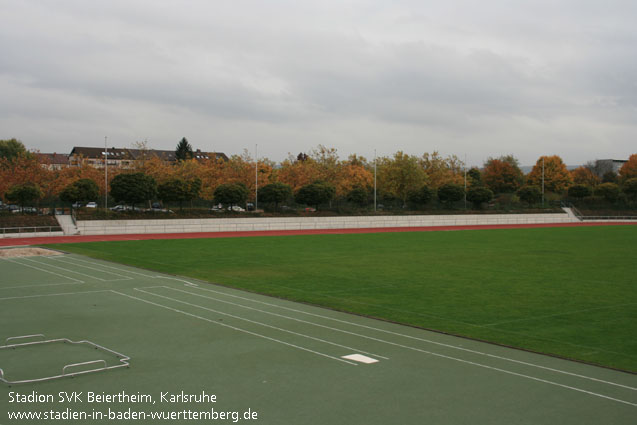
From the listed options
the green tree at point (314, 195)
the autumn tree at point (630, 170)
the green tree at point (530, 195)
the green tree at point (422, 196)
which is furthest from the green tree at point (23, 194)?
the autumn tree at point (630, 170)

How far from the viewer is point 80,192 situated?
1777 inches

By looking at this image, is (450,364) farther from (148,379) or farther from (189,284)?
(189,284)

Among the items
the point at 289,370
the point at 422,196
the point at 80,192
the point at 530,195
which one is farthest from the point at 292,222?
the point at 289,370

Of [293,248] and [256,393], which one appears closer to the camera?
[256,393]

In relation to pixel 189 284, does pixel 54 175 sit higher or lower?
higher

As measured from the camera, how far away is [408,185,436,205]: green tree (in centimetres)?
6481

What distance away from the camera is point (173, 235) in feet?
144

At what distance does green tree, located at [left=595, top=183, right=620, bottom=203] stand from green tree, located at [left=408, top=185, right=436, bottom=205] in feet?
81.5

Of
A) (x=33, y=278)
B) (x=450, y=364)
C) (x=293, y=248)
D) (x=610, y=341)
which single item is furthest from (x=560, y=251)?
(x=33, y=278)

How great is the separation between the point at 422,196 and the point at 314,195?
49.6 feet

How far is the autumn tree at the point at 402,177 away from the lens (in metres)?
76.7

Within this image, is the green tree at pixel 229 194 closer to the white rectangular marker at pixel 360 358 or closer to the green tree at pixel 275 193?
the green tree at pixel 275 193

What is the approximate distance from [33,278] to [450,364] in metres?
16.3

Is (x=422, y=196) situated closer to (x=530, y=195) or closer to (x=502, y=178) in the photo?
(x=530, y=195)
